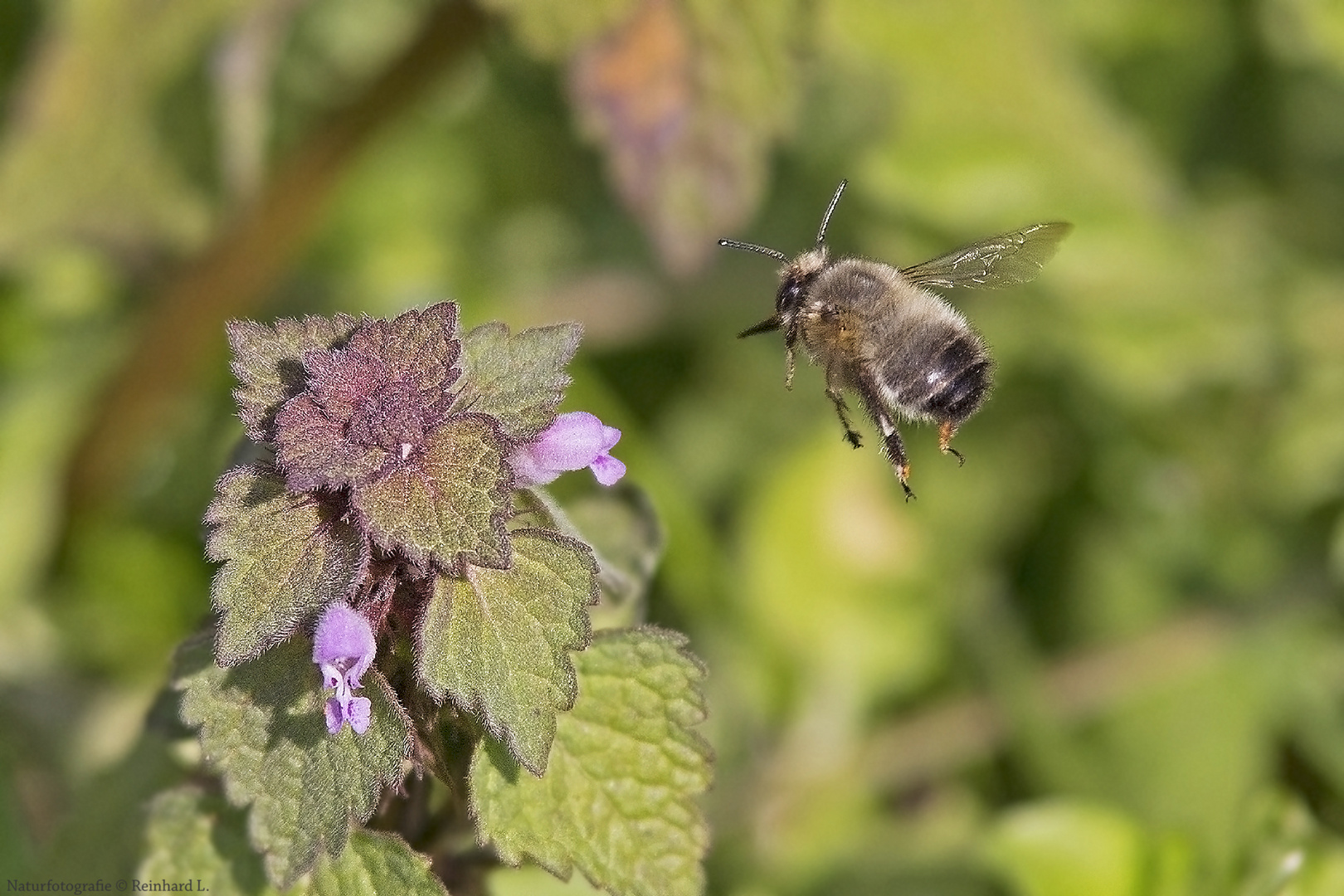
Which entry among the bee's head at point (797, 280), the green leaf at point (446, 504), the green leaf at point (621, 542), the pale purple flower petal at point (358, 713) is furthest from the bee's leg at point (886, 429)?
the pale purple flower petal at point (358, 713)

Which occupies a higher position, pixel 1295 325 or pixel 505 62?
pixel 505 62

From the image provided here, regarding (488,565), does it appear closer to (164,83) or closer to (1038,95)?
(164,83)

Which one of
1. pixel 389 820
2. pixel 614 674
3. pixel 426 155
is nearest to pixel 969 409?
pixel 614 674

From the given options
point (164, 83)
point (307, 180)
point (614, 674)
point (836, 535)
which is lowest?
point (836, 535)

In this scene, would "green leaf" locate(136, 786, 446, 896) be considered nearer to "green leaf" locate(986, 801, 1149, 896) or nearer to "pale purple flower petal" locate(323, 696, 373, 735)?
"pale purple flower petal" locate(323, 696, 373, 735)

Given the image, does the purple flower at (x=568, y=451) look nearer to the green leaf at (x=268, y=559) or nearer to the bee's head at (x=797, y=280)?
the green leaf at (x=268, y=559)

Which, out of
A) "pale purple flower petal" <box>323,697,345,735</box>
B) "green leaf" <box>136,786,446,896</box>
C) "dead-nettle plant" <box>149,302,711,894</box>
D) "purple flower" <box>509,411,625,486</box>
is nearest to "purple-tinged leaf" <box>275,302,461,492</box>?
"dead-nettle plant" <box>149,302,711,894</box>

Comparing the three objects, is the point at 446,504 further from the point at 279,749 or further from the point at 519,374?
the point at 279,749
